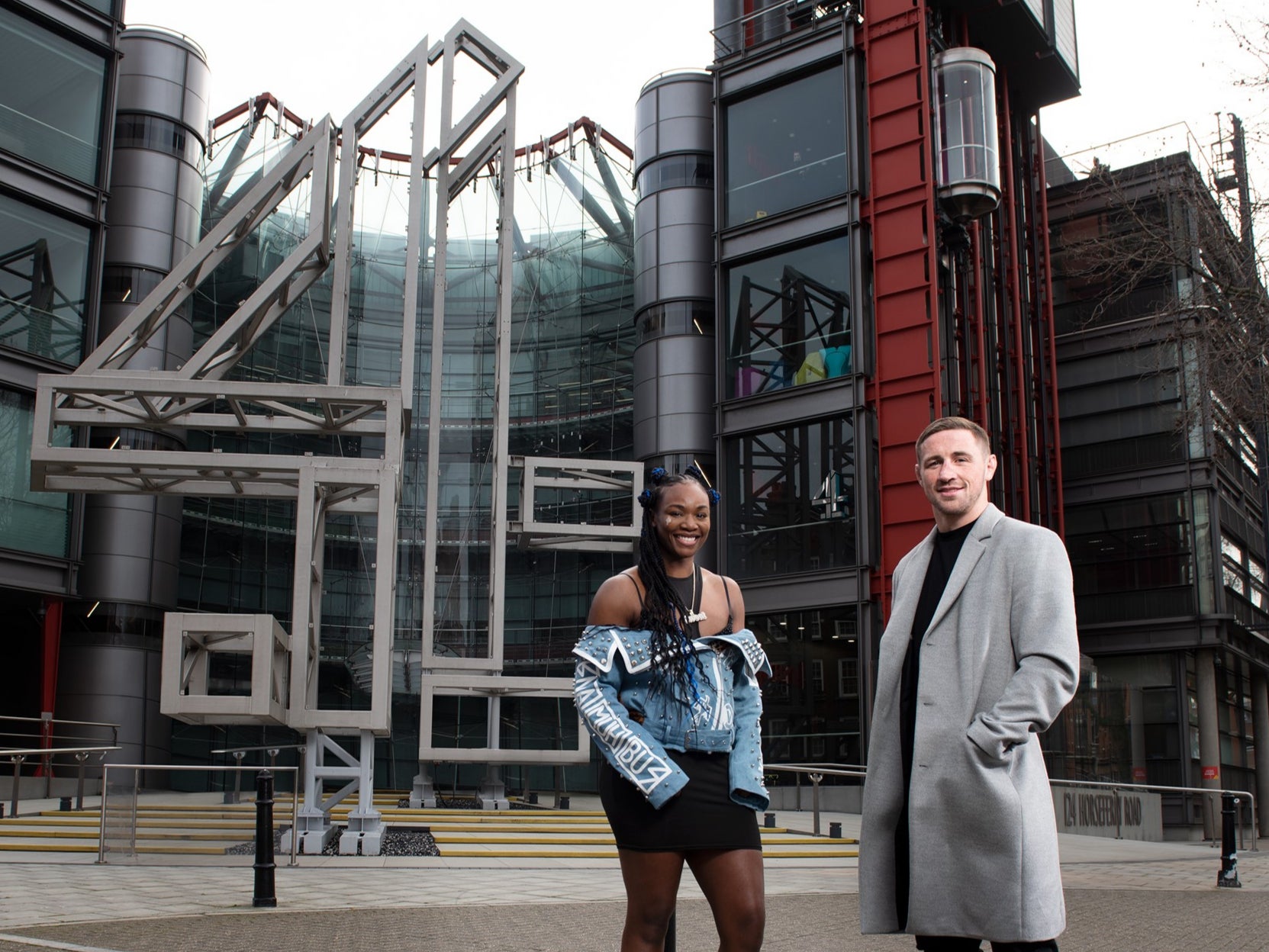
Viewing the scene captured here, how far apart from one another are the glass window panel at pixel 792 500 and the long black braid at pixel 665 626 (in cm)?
2135

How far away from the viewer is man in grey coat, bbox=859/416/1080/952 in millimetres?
3424

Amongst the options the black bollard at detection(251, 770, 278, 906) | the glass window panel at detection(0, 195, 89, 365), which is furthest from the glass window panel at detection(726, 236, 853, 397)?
the black bollard at detection(251, 770, 278, 906)

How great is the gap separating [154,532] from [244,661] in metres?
4.14

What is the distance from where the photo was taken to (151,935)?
7.45m

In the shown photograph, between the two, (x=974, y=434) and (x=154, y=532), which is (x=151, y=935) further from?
(x=154, y=532)

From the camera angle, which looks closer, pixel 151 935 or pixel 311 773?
pixel 151 935

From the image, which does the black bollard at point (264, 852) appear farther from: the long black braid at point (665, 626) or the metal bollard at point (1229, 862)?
the metal bollard at point (1229, 862)

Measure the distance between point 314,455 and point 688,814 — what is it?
1199 cm

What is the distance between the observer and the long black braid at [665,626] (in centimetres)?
389

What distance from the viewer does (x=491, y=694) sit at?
19562mm

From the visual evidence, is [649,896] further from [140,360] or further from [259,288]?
[140,360]

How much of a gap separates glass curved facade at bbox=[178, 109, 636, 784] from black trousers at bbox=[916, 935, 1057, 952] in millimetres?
26886

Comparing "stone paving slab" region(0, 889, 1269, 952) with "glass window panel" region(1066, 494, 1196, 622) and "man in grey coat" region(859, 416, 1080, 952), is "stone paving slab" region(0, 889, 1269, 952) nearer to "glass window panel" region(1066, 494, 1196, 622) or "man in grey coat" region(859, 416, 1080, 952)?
"man in grey coat" region(859, 416, 1080, 952)

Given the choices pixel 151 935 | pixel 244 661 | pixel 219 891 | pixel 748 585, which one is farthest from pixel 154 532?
pixel 151 935
